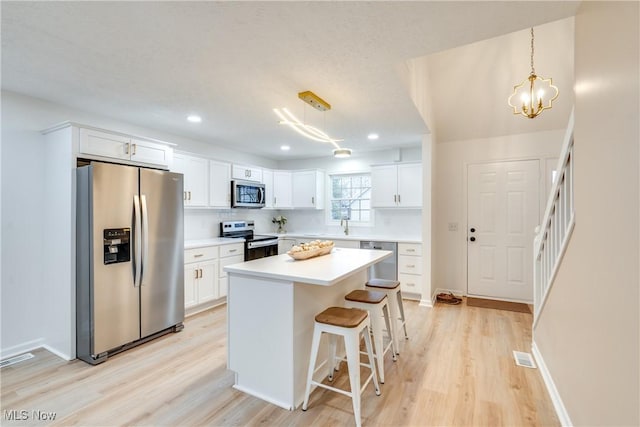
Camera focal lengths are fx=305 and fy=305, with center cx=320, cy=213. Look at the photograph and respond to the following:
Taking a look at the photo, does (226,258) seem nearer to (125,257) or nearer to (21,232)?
(125,257)

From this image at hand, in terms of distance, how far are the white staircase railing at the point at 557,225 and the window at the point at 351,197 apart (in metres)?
2.94

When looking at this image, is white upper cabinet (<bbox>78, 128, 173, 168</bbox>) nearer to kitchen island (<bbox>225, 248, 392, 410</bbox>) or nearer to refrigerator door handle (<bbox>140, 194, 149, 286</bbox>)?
refrigerator door handle (<bbox>140, 194, 149, 286</bbox>)

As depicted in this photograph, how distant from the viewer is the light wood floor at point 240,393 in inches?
75.7

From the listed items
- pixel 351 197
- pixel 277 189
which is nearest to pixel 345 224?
pixel 351 197

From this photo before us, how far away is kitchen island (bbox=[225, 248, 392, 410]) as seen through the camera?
2.02 m

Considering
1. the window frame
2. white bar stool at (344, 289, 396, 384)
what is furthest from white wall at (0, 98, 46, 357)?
the window frame

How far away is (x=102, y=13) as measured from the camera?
64.9 inches

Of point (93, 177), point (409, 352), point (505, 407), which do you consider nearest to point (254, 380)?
point (409, 352)

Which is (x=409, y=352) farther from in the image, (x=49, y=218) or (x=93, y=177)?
(x=49, y=218)

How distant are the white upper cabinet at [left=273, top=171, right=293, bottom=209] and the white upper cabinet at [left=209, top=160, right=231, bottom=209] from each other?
3.67 feet

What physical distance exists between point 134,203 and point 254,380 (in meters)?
1.97

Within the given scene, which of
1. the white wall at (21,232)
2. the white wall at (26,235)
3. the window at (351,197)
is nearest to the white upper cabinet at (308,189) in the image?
the window at (351,197)

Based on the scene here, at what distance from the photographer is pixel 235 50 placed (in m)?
2.01

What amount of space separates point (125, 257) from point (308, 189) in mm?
3325
